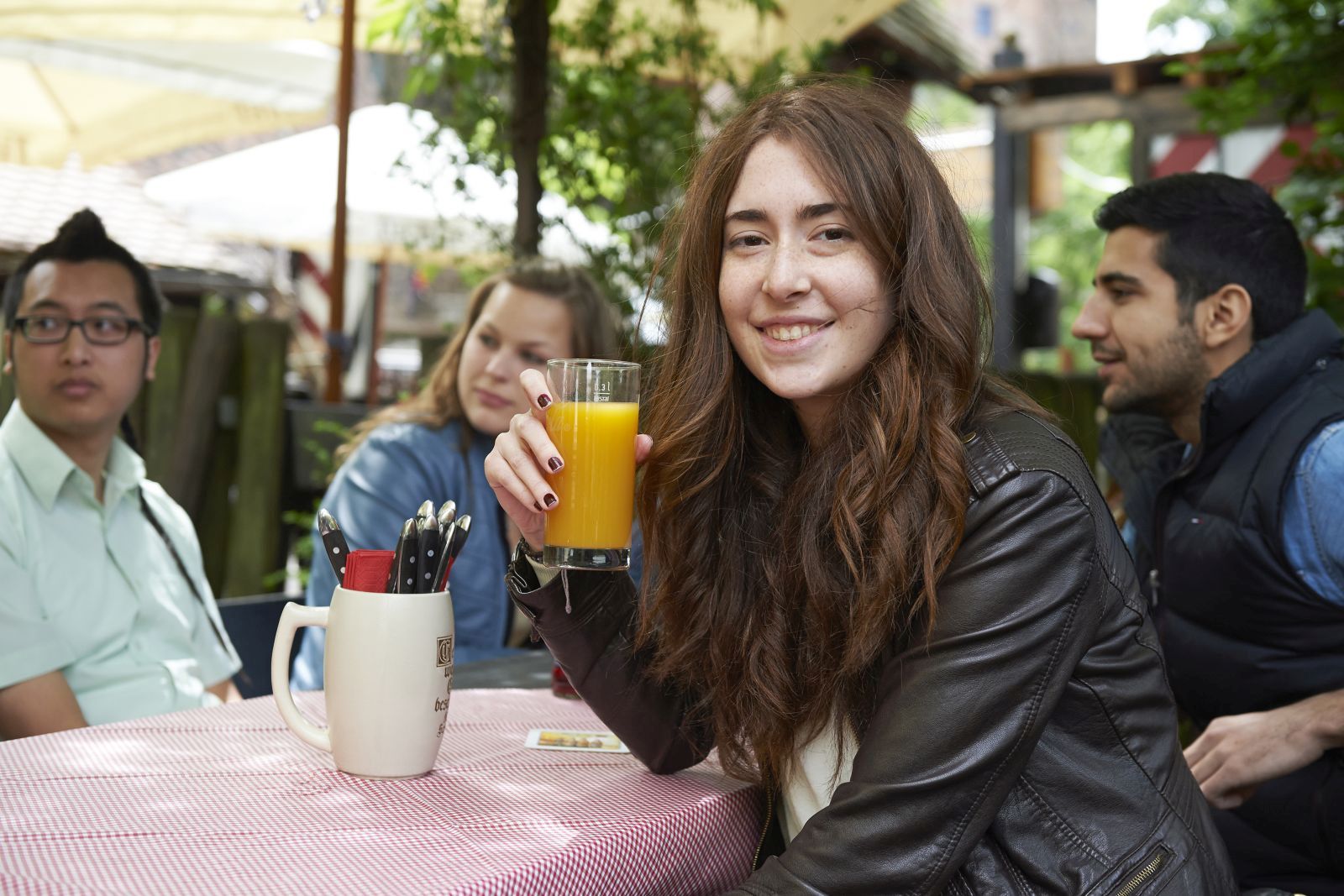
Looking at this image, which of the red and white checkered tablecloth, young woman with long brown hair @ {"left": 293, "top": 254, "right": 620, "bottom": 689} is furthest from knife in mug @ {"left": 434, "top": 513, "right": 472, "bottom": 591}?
young woman with long brown hair @ {"left": 293, "top": 254, "right": 620, "bottom": 689}

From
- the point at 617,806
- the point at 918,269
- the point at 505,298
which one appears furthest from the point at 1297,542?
the point at 505,298

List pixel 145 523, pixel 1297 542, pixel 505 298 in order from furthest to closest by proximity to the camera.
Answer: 1. pixel 505 298
2. pixel 145 523
3. pixel 1297 542

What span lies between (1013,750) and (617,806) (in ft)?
1.50

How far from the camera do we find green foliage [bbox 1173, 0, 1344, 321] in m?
3.62

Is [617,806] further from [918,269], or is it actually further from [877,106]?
[877,106]

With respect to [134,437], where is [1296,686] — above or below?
below

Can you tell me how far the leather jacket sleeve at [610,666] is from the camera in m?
1.71

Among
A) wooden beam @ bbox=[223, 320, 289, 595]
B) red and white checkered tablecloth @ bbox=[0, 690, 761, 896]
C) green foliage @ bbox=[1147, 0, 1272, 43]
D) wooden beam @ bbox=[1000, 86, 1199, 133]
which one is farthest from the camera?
green foliage @ bbox=[1147, 0, 1272, 43]

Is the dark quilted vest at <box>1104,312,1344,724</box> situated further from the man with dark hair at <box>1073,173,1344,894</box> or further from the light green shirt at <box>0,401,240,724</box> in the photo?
the light green shirt at <box>0,401,240,724</box>

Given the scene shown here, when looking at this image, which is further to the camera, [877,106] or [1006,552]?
[877,106]

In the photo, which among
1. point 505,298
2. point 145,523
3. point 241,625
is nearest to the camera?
point 145,523

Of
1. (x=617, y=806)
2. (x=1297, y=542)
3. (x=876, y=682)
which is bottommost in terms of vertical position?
(x=617, y=806)

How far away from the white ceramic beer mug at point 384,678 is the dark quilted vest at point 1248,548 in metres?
1.56

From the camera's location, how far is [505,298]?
131 inches
